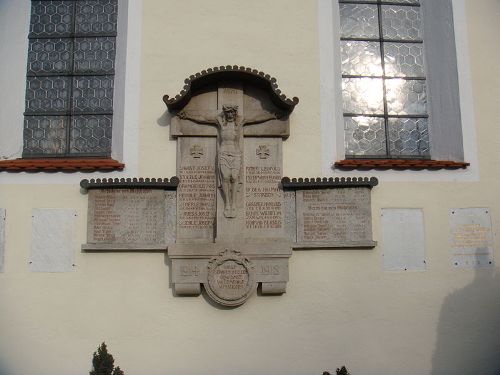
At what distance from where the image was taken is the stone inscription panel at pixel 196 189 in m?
6.05

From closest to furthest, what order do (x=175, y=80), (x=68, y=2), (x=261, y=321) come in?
1. (x=261, y=321)
2. (x=175, y=80)
3. (x=68, y=2)

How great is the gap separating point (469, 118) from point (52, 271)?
15.9 ft

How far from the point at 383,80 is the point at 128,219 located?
3.43 m

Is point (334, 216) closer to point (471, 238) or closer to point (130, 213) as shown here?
point (471, 238)

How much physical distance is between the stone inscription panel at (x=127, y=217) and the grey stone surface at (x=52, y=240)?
0.25 meters

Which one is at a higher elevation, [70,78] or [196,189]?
[70,78]

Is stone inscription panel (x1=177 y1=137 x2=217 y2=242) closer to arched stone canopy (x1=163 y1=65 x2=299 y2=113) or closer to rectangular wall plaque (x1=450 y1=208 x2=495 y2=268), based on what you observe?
arched stone canopy (x1=163 y1=65 x2=299 y2=113)

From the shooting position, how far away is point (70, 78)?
270 inches

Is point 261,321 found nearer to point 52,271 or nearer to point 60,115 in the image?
point 52,271

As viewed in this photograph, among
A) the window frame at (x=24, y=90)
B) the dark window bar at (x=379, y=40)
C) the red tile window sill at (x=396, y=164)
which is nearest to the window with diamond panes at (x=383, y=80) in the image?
the dark window bar at (x=379, y=40)

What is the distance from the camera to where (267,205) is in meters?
6.11

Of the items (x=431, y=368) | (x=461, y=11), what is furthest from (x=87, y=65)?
(x=431, y=368)

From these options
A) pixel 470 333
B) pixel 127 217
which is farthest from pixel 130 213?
pixel 470 333

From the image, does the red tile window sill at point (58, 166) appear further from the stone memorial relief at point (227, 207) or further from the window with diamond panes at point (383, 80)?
the window with diamond panes at point (383, 80)
